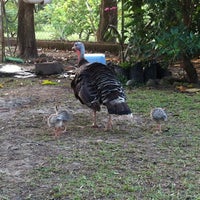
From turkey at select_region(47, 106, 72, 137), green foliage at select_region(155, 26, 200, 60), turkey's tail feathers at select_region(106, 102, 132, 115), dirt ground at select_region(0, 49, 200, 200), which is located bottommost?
dirt ground at select_region(0, 49, 200, 200)

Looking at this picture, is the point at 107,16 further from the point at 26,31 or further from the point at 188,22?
the point at 188,22

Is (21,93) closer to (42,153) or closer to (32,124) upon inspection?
(32,124)

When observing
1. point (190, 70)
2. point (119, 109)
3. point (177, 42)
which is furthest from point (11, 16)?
point (119, 109)

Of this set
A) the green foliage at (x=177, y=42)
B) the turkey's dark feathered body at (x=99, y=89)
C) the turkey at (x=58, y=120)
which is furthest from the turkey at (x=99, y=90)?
the green foliage at (x=177, y=42)

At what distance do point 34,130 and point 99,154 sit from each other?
1.09 meters

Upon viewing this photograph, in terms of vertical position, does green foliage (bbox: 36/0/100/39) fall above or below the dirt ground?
above

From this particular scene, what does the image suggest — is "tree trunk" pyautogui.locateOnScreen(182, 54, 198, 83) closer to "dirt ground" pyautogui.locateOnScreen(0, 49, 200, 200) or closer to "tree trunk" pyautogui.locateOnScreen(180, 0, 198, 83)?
"tree trunk" pyautogui.locateOnScreen(180, 0, 198, 83)

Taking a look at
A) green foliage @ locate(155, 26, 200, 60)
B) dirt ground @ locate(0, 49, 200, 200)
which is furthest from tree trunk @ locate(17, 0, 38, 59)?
green foliage @ locate(155, 26, 200, 60)

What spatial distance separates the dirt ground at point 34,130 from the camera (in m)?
4.07

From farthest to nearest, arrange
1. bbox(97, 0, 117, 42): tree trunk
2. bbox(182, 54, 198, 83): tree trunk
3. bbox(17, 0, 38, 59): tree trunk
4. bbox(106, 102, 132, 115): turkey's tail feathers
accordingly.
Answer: bbox(97, 0, 117, 42): tree trunk < bbox(17, 0, 38, 59): tree trunk < bbox(182, 54, 198, 83): tree trunk < bbox(106, 102, 132, 115): turkey's tail feathers

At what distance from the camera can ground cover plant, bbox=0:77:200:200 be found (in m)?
3.72

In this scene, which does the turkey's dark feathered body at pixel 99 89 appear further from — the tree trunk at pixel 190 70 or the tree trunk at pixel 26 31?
the tree trunk at pixel 26 31

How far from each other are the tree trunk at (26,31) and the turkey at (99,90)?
574 centimetres

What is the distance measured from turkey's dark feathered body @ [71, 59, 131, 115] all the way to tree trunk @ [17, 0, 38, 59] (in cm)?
576
